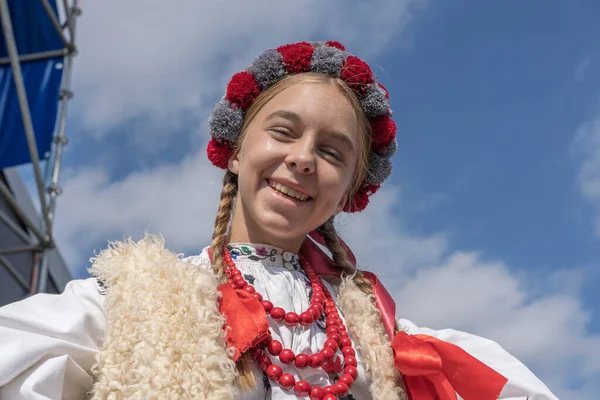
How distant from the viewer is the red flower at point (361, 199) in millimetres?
1640

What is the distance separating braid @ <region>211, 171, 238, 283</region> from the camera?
127 centimetres

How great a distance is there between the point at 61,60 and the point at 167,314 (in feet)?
12.4

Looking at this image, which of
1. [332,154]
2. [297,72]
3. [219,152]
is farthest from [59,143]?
[332,154]

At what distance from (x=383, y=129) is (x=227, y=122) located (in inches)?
16.6

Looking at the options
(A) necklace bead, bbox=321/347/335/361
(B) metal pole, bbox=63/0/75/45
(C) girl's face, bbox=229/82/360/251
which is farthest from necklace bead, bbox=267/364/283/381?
(B) metal pole, bbox=63/0/75/45

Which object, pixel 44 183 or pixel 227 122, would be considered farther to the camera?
pixel 44 183

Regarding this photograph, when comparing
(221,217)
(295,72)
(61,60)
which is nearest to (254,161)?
(221,217)

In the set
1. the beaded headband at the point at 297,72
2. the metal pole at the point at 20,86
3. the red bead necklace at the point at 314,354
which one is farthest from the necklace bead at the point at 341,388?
the metal pole at the point at 20,86

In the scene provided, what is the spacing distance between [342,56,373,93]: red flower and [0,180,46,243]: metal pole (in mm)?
3033

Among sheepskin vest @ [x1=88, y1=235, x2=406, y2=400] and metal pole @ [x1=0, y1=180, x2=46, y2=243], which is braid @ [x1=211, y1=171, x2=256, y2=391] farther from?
metal pole @ [x1=0, y1=180, x2=46, y2=243]

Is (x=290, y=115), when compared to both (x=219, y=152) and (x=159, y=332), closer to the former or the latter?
(x=219, y=152)

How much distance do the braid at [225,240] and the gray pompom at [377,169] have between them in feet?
1.24

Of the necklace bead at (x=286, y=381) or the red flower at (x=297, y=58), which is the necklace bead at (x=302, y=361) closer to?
the necklace bead at (x=286, y=381)

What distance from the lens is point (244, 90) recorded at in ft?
4.90
